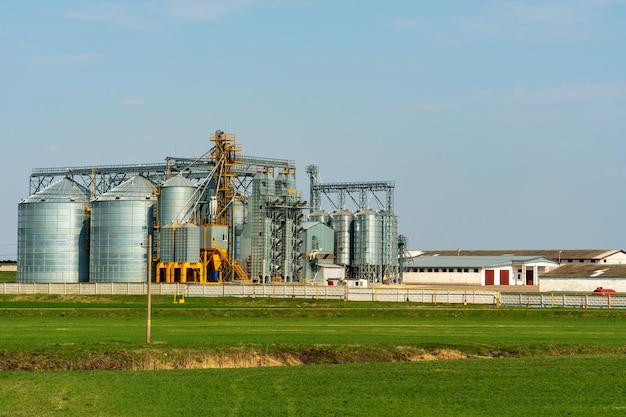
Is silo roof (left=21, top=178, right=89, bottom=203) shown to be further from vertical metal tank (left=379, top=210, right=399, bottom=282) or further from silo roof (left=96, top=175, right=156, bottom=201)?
vertical metal tank (left=379, top=210, right=399, bottom=282)

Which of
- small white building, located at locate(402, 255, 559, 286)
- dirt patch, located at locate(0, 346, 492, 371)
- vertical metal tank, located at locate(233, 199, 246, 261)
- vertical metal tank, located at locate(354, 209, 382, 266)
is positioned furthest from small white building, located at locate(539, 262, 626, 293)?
dirt patch, located at locate(0, 346, 492, 371)

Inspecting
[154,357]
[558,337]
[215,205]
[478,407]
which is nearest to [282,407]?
[478,407]

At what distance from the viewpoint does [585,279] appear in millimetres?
137125

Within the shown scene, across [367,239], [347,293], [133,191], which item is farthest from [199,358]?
[367,239]

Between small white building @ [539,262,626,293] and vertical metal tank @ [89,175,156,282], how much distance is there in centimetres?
5314

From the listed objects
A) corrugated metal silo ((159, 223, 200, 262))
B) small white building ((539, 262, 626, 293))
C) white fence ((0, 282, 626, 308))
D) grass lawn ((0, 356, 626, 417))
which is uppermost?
corrugated metal silo ((159, 223, 200, 262))

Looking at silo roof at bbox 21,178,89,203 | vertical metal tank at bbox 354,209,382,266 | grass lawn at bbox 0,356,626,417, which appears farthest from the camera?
vertical metal tank at bbox 354,209,382,266

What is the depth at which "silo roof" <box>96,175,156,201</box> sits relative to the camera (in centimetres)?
13288

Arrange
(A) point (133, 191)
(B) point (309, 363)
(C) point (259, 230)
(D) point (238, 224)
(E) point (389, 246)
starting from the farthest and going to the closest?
(E) point (389, 246)
(A) point (133, 191)
(D) point (238, 224)
(C) point (259, 230)
(B) point (309, 363)

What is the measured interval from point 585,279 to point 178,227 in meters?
54.2

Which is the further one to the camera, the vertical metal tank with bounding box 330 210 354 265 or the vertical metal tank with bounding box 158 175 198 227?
the vertical metal tank with bounding box 330 210 354 265

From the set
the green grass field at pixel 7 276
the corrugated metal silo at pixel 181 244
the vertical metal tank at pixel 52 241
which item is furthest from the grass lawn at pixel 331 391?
the green grass field at pixel 7 276

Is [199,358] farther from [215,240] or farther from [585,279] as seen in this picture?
[585,279]

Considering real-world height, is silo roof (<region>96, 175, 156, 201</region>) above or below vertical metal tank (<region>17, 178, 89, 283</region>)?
above
